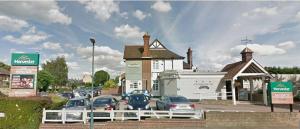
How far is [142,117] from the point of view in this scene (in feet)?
46.7

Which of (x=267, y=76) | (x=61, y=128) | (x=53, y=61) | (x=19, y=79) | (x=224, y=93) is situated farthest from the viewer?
(x=53, y=61)

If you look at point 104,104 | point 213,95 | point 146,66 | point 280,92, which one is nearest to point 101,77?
point 146,66

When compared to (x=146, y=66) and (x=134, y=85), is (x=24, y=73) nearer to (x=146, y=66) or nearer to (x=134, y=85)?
(x=134, y=85)

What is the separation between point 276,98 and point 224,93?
37.3 ft

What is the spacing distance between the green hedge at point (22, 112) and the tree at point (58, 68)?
6582 centimetres

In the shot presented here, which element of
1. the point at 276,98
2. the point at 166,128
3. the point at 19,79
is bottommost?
the point at 166,128

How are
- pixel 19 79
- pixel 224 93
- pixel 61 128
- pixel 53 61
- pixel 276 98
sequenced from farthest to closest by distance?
pixel 53 61 → pixel 224 93 → pixel 19 79 → pixel 276 98 → pixel 61 128

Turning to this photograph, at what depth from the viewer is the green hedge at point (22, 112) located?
41.9ft

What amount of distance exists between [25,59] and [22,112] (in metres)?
5.04

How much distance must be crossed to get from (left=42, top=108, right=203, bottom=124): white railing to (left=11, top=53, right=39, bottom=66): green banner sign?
624cm

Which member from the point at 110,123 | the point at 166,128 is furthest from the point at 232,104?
the point at 110,123

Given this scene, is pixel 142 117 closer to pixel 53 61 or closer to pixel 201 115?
pixel 201 115

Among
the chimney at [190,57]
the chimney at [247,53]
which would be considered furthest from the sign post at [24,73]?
the chimney at [190,57]

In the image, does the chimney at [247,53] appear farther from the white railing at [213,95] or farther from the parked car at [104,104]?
the parked car at [104,104]
